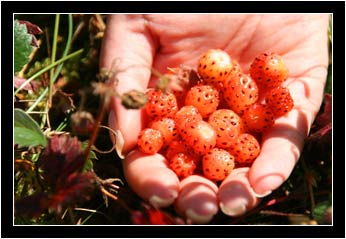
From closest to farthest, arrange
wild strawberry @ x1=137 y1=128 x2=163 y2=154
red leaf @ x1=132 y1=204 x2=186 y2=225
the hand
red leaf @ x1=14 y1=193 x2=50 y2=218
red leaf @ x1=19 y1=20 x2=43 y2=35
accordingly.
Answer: red leaf @ x1=132 y1=204 x2=186 y2=225 → red leaf @ x1=14 y1=193 x2=50 y2=218 → the hand → wild strawberry @ x1=137 y1=128 x2=163 y2=154 → red leaf @ x1=19 y1=20 x2=43 y2=35

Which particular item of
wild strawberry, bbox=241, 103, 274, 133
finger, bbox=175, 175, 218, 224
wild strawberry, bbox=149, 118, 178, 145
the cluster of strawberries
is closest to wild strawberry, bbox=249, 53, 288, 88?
the cluster of strawberries

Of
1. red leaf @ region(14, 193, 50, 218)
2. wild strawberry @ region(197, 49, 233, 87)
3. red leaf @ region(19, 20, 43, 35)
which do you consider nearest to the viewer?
red leaf @ region(14, 193, 50, 218)

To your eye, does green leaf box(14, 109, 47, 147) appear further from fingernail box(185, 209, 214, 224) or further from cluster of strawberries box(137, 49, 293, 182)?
fingernail box(185, 209, 214, 224)

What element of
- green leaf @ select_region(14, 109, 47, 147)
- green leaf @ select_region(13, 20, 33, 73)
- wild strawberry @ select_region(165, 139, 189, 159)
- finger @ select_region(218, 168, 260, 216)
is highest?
green leaf @ select_region(13, 20, 33, 73)

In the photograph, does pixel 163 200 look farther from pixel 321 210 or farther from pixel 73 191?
pixel 321 210

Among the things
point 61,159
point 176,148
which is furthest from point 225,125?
point 61,159

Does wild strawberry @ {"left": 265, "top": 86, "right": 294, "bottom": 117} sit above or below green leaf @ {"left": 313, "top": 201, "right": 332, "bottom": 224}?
above

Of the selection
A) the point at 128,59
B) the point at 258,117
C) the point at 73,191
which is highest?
the point at 128,59

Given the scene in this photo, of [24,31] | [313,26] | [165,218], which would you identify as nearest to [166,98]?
[165,218]
